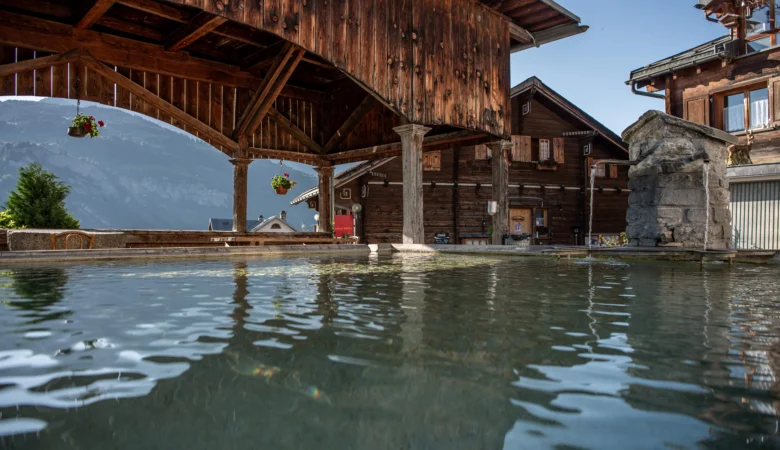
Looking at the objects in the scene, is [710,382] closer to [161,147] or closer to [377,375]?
[377,375]

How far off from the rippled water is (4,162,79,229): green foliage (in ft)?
27.8

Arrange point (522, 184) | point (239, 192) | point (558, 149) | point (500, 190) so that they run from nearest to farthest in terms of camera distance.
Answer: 1. point (239, 192)
2. point (500, 190)
3. point (522, 184)
4. point (558, 149)

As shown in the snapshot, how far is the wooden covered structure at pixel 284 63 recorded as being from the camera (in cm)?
985

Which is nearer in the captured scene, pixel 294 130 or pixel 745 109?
pixel 294 130

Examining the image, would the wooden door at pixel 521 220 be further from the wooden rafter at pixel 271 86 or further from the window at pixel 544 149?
the wooden rafter at pixel 271 86

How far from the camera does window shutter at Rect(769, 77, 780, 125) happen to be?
1563 cm

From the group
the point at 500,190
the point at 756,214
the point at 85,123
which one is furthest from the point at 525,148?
the point at 85,123

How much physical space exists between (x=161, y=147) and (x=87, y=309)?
19251 cm

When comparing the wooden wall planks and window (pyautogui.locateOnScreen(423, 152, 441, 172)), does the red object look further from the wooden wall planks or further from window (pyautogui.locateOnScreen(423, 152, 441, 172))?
the wooden wall planks

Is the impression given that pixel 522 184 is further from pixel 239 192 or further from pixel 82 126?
pixel 82 126

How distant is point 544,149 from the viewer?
23.8m

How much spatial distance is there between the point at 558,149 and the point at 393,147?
39.4ft

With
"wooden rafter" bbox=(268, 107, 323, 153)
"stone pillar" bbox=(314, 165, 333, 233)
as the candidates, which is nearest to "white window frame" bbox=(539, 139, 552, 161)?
"stone pillar" bbox=(314, 165, 333, 233)

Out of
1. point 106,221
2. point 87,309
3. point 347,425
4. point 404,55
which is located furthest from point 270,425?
point 106,221
